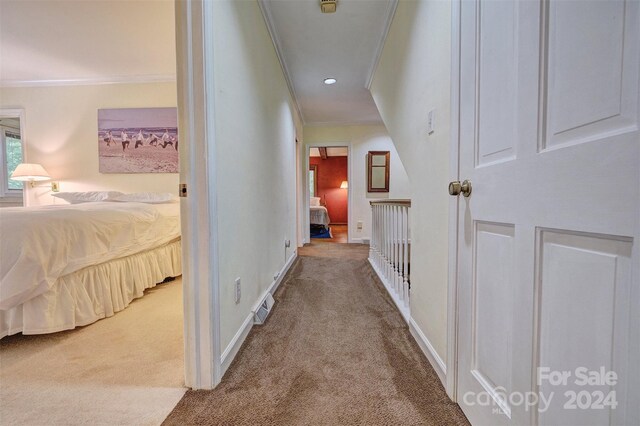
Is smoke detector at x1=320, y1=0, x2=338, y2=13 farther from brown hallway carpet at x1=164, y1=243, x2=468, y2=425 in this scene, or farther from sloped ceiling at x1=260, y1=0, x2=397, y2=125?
brown hallway carpet at x1=164, y1=243, x2=468, y2=425

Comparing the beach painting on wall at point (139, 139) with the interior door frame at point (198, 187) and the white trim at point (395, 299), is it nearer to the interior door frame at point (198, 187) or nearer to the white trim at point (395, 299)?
the interior door frame at point (198, 187)

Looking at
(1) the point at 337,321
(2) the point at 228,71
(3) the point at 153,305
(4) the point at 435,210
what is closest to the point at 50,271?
(3) the point at 153,305

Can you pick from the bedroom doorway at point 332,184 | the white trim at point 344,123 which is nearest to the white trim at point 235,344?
the white trim at point 344,123

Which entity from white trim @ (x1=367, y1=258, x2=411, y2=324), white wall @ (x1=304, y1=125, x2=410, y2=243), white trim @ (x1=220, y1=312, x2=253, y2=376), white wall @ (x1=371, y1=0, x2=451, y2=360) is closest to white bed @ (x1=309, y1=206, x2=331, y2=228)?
white wall @ (x1=304, y1=125, x2=410, y2=243)

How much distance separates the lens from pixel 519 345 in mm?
707

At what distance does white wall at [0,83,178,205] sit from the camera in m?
3.46

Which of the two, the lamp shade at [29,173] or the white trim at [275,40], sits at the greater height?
the white trim at [275,40]

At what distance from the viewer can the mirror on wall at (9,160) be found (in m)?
3.87

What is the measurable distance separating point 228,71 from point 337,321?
1.65 meters

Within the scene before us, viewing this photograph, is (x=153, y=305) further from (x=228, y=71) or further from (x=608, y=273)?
(x=608, y=273)

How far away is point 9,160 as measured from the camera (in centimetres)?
398

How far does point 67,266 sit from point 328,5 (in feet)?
8.35

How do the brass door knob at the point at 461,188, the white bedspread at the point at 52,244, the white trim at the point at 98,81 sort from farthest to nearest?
1. the white trim at the point at 98,81
2. the white bedspread at the point at 52,244
3. the brass door knob at the point at 461,188

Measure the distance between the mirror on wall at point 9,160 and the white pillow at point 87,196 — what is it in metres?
1.40
